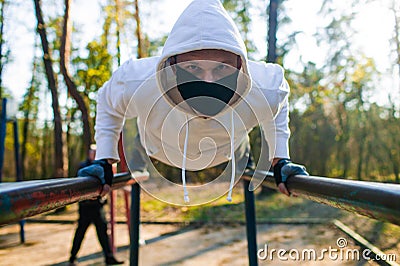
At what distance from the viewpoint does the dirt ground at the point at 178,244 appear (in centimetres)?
368

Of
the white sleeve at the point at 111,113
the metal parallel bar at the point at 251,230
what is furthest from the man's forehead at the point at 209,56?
the metal parallel bar at the point at 251,230

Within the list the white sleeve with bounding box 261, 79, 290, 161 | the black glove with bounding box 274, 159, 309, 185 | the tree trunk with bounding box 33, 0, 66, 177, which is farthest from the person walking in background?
the tree trunk with bounding box 33, 0, 66, 177

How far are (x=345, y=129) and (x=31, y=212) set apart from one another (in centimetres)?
752

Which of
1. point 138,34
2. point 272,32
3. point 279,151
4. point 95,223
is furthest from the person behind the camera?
point 138,34

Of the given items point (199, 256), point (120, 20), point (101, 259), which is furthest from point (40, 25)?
point (199, 256)

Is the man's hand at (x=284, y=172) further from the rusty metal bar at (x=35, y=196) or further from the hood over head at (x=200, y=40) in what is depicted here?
the rusty metal bar at (x=35, y=196)

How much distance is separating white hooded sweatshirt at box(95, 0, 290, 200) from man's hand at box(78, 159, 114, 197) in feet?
0.33

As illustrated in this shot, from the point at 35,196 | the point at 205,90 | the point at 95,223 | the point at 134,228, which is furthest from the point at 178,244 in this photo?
the point at 35,196

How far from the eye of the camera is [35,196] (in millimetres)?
680

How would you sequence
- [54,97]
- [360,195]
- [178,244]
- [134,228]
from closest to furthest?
[360,195]
[134,228]
[178,244]
[54,97]

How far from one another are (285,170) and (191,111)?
0.38m

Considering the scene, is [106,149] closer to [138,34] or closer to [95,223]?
[95,223]

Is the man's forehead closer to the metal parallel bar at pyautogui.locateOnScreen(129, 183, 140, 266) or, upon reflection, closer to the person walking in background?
the metal parallel bar at pyautogui.locateOnScreen(129, 183, 140, 266)

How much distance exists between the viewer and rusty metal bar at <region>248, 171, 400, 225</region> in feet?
1.90
